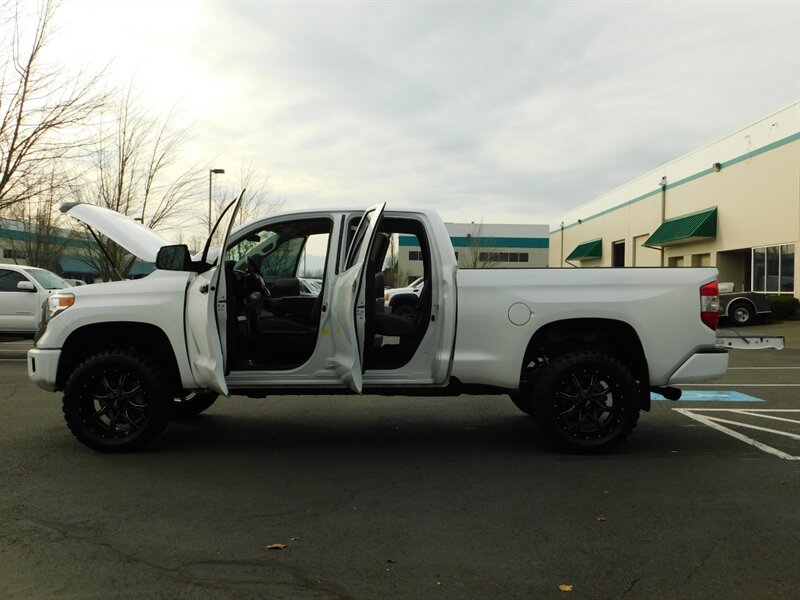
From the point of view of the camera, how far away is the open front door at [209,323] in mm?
5430

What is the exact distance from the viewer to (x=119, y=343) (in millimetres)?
6078

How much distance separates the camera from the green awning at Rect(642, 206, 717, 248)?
28.9m

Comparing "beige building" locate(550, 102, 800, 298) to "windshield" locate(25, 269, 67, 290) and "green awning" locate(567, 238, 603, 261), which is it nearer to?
"green awning" locate(567, 238, 603, 261)

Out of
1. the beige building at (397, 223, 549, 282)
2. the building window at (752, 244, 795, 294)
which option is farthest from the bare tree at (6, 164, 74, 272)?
the building window at (752, 244, 795, 294)

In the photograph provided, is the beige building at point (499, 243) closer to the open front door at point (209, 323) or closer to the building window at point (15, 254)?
the building window at point (15, 254)

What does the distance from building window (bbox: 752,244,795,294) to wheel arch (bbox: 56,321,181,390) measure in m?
23.7

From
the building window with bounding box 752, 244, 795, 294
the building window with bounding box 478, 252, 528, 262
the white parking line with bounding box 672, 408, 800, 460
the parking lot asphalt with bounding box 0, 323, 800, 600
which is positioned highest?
the building window with bounding box 478, 252, 528, 262

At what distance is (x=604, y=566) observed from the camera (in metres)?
3.56

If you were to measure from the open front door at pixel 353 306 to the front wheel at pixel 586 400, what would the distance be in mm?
1512

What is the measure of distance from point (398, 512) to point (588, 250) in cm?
4353

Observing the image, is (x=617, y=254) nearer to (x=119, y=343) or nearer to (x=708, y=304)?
(x=708, y=304)

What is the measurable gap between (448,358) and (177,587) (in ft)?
9.56

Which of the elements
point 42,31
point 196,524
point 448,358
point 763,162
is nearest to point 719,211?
point 763,162

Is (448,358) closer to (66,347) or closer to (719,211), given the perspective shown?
(66,347)
